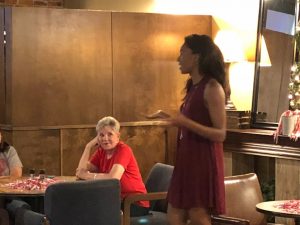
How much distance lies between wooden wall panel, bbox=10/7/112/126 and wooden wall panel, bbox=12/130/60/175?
0.33 ft

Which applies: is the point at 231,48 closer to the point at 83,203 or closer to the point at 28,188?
the point at 28,188

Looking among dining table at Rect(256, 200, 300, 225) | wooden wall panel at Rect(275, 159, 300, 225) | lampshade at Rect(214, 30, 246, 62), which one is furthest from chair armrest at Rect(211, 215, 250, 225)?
lampshade at Rect(214, 30, 246, 62)

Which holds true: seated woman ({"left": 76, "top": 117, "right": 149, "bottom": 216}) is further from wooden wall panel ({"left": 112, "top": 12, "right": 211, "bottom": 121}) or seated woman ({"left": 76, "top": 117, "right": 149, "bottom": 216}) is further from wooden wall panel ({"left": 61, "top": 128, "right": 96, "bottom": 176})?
wooden wall panel ({"left": 112, "top": 12, "right": 211, "bottom": 121})

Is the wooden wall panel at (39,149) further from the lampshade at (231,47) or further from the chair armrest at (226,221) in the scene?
the chair armrest at (226,221)

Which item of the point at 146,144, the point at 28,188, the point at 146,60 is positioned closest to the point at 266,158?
the point at 146,144

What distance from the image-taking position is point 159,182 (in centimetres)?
485

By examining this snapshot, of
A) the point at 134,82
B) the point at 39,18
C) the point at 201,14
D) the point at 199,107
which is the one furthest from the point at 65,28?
the point at 199,107

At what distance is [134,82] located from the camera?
6.47 m

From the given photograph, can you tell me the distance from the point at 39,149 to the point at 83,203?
2320 mm

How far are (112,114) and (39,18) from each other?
1143 mm

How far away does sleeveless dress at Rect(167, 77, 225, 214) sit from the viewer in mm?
2990

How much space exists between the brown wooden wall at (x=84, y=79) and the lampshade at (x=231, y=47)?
23.0 inches

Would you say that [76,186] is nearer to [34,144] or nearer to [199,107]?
[199,107]

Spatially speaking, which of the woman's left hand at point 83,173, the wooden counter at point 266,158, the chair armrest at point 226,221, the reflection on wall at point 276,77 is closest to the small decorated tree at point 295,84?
the reflection on wall at point 276,77
